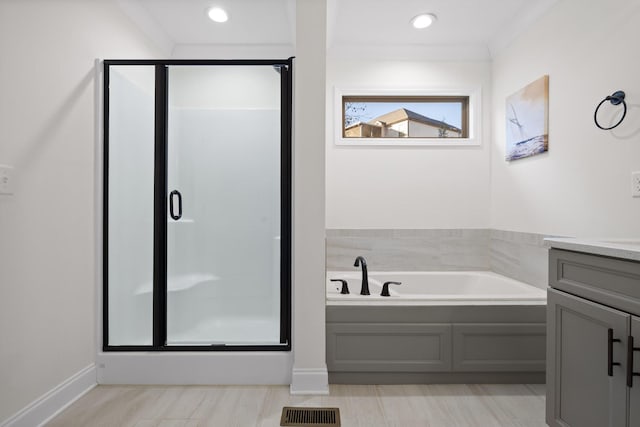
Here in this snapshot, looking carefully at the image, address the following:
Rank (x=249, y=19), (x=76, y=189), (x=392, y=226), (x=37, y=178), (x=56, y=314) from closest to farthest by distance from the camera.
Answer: (x=37, y=178) → (x=56, y=314) → (x=76, y=189) → (x=249, y=19) → (x=392, y=226)

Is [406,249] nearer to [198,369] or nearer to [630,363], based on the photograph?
[198,369]

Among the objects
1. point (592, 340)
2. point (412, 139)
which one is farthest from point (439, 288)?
point (592, 340)

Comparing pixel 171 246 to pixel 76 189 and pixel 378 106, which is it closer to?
pixel 76 189

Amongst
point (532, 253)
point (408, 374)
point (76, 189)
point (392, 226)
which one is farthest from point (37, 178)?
point (532, 253)

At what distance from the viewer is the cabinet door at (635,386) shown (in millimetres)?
1202

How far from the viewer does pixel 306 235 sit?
221 centimetres

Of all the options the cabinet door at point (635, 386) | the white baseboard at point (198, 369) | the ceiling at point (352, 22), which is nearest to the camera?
the cabinet door at point (635, 386)

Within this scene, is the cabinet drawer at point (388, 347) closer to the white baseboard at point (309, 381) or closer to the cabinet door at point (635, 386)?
the white baseboard at point (309, 381)

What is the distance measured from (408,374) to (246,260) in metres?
1.18

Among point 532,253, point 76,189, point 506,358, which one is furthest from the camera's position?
point 532,253

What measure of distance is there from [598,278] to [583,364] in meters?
0.33

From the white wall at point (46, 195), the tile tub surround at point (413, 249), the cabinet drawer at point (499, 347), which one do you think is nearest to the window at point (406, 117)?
the tile tub surround at point (413, 249)

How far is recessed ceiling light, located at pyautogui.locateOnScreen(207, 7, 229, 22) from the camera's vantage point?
2.89 m

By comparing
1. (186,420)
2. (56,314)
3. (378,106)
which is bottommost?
(186,420)
